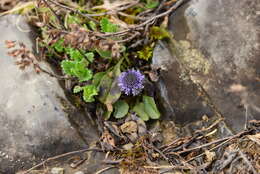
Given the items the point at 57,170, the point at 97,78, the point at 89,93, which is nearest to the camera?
the point at 57,170

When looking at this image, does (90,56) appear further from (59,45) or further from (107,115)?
(107,115)

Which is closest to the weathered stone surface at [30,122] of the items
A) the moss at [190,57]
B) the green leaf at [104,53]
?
the green leaf at [104,53]

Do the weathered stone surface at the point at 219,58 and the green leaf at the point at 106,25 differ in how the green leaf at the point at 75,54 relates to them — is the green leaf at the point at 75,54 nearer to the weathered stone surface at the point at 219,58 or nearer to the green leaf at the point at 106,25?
the green leaf at the point at 106,25

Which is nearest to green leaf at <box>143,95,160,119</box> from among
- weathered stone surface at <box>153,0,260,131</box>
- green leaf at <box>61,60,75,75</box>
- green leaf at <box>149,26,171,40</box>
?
weathered stone surface at <box>153,0,260,131</box>

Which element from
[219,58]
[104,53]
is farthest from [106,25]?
[219,58]

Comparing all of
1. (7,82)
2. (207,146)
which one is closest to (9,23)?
(7,82)

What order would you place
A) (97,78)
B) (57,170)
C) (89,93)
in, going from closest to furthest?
(57,170), (89,93), (97,78)
